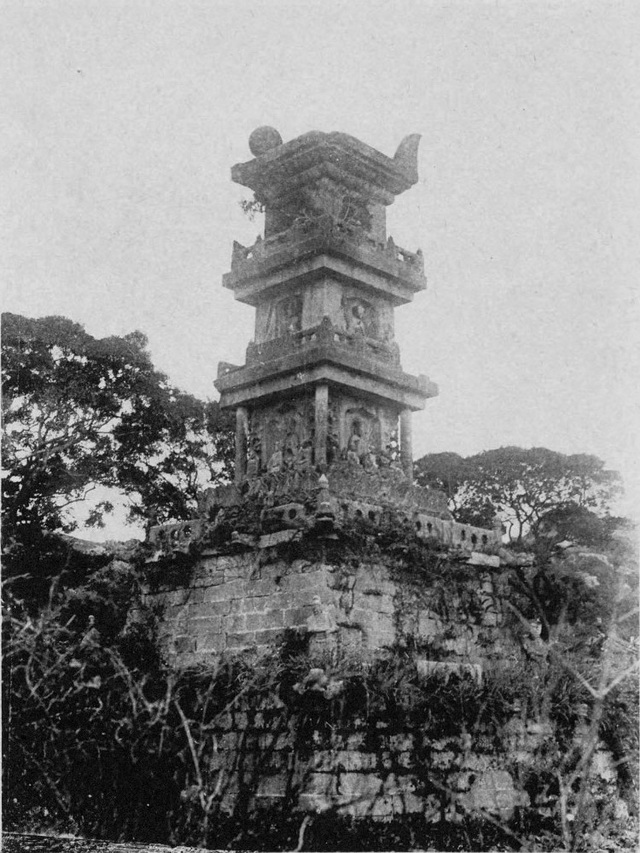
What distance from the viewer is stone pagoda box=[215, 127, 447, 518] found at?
1675 centimetres

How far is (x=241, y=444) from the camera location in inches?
696

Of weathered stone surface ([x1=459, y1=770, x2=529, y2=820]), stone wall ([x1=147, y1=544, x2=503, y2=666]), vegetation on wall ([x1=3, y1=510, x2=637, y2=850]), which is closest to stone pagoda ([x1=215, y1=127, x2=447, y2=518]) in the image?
stone wall ([x1=147, y1=544, x2=503, y2=666])

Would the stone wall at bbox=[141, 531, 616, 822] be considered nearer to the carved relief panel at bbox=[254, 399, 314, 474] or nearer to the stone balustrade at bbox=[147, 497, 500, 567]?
the stone balustrade at bbox=[147, 497, 500, 567]

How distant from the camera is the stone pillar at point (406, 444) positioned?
57.9 ft

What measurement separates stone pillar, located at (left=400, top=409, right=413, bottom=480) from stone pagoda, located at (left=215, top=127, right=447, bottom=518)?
2 centimetres

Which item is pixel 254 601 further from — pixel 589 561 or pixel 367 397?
pixel 589 561

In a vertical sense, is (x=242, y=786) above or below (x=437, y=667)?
below

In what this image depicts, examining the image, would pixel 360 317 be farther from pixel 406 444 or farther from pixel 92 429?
pixel 92 429

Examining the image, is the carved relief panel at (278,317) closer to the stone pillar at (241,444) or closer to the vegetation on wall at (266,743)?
the stone pillar at (241,444)

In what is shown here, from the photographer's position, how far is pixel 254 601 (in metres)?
13.8

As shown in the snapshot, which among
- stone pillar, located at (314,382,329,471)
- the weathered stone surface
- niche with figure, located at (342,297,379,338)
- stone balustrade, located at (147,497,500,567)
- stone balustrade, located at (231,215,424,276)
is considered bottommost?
the weathered stone surface

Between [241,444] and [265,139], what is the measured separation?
6.15 meters

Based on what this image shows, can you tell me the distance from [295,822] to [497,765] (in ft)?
9.38

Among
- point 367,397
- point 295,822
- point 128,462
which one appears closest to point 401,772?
point 295,822
